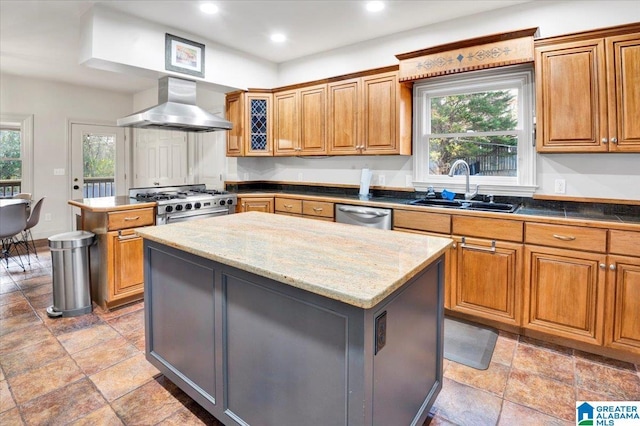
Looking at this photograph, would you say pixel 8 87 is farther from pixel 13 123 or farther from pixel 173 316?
pixel 173 316

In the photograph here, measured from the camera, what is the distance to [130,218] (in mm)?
3109

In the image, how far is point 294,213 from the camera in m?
4.03

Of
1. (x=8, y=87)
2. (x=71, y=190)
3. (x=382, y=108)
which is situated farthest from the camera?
(x=71, y=190)

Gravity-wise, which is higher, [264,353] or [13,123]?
A: [13,123]

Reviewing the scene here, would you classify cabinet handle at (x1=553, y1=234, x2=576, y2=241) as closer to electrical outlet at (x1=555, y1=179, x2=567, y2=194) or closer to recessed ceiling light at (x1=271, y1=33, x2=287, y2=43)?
electrical outlet at (x1=555, y1=179, x2=567, y2=194)

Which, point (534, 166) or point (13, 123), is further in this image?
point (13, 123)

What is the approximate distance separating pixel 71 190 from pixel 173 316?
215 inches

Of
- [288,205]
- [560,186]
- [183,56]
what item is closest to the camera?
[560,186]

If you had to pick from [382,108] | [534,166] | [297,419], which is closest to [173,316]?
[297,419]

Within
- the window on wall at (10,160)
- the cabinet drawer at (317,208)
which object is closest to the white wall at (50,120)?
the window on wall at (10,160)

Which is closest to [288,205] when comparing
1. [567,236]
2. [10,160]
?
[567,236]

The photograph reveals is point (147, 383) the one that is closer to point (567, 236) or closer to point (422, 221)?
point (422, 221)

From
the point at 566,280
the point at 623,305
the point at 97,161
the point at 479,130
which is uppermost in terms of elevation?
the point at 97,161

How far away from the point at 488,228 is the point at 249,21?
9.61 ft
